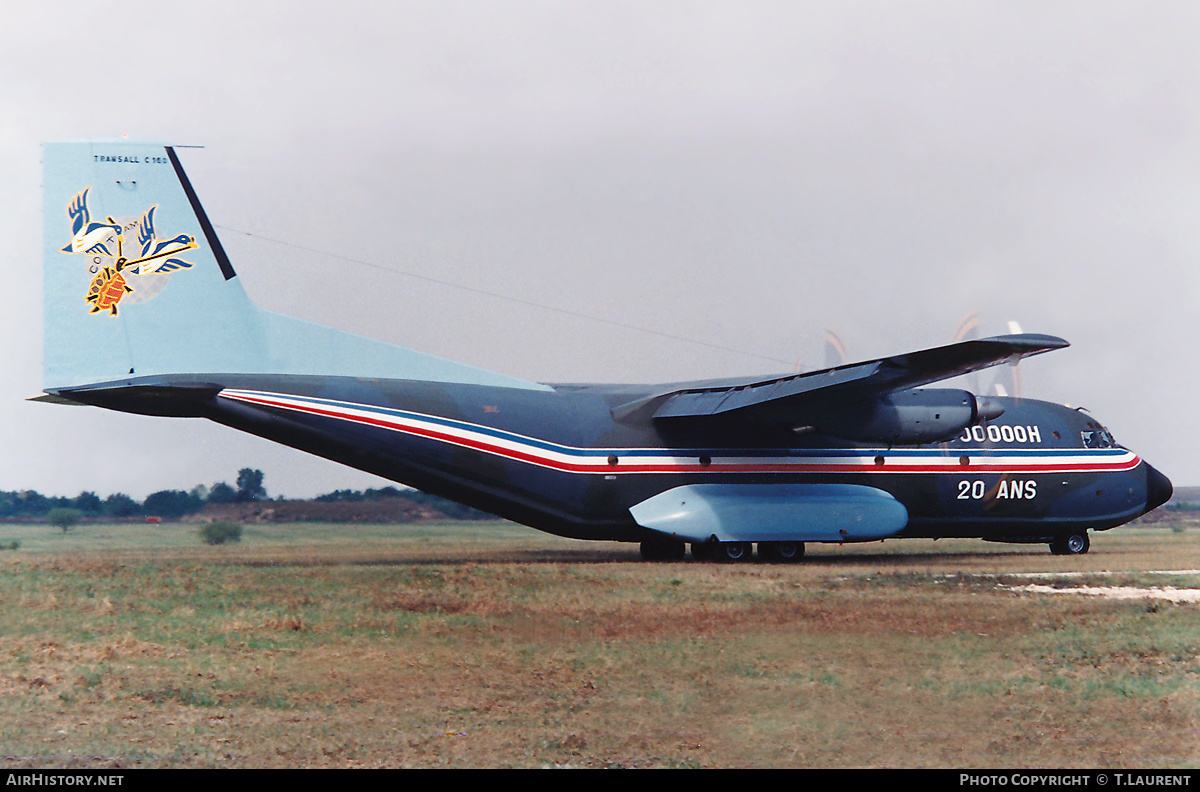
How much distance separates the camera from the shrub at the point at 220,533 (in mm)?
17250

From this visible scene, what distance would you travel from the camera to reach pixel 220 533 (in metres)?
17.4

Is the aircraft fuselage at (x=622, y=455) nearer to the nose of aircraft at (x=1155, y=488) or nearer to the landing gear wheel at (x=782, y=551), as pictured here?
the nose of aircraft at (x=1155, y=488)

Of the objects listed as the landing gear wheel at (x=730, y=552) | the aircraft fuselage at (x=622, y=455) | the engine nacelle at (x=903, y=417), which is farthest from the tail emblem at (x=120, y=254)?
the engine nacelle at (x=903, y=417)

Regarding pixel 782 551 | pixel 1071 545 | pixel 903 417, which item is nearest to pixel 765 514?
pixel 782 551

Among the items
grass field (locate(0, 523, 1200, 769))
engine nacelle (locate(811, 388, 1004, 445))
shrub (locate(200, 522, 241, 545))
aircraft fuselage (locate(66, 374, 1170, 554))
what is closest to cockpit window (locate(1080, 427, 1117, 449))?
aircraft fuselage (locate(66, 374, 1170, 554))

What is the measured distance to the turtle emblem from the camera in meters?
15.7

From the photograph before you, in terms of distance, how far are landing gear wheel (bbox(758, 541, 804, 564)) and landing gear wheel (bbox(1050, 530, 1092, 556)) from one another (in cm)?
645

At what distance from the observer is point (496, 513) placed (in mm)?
17922

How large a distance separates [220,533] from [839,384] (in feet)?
35.1

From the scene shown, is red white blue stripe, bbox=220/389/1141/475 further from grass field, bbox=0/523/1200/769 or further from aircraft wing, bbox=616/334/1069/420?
grass field, bbox=0/523/1200/769
